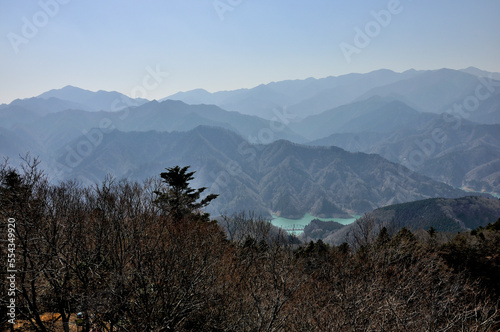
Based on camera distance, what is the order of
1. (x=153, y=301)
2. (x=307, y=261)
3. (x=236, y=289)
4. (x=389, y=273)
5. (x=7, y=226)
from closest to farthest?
(x=153, y=301) < (x=7, y=226) < (x=236, y=289) < (x=389, y=273) < (x=307, y=261)

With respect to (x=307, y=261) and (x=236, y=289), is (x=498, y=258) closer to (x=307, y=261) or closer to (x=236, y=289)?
(x=307, y=261)

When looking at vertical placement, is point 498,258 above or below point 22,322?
below

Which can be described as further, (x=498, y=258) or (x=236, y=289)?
(x=498, y=258)

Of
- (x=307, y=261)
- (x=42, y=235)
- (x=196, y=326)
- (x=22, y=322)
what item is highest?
(x=42, y=235)

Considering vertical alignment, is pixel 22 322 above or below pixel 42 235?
below

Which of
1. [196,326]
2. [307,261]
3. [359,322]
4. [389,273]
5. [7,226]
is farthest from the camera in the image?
[307,261]

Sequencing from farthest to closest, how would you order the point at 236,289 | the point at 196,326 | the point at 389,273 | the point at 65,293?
the point at 389,273
the point at 236,289
the point at 196,326
the point at 65,293

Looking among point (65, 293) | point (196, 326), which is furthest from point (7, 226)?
point (196, 326)

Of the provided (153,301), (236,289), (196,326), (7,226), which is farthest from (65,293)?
(236,289)

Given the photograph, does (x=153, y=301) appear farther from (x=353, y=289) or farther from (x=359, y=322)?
(x=353, y=289)
